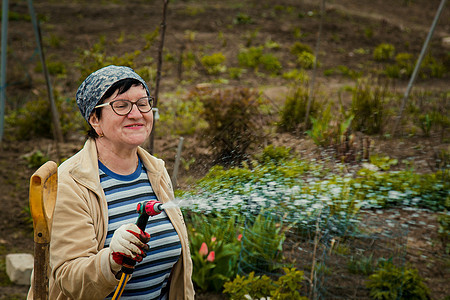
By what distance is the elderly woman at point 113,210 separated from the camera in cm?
174

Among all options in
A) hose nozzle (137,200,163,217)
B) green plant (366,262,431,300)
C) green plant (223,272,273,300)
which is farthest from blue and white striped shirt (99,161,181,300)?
green plant (366,262,431,300)

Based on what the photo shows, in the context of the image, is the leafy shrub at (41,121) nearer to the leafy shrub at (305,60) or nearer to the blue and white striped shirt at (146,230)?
the leafy shrub at (305,60)

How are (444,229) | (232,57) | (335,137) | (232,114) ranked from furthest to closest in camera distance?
(232,57) → (232,114) → (335,137) → (444,229)

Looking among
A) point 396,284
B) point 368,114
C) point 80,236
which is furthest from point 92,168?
point 368,114

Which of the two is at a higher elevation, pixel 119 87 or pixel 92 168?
pixel 119 87

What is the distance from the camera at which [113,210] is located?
1.98 meters

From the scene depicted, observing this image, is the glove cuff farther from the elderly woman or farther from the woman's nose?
the woman's nose

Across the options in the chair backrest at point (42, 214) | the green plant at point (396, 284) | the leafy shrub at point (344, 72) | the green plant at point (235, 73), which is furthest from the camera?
the green plant at point (235, 73)

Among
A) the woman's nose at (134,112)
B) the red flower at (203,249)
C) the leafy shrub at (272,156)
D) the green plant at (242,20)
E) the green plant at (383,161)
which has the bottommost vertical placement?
the red flower at (203,249)

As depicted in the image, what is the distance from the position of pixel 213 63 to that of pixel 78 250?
7.64m

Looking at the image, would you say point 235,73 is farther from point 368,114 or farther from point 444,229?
point 444,229

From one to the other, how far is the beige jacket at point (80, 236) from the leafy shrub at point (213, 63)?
7.22 m

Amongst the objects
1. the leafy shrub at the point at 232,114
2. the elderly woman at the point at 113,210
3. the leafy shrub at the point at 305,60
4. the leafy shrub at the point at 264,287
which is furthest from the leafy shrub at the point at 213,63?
the elderly woman at the point at 113,210

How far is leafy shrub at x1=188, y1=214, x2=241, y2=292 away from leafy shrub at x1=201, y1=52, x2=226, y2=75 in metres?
5.56
